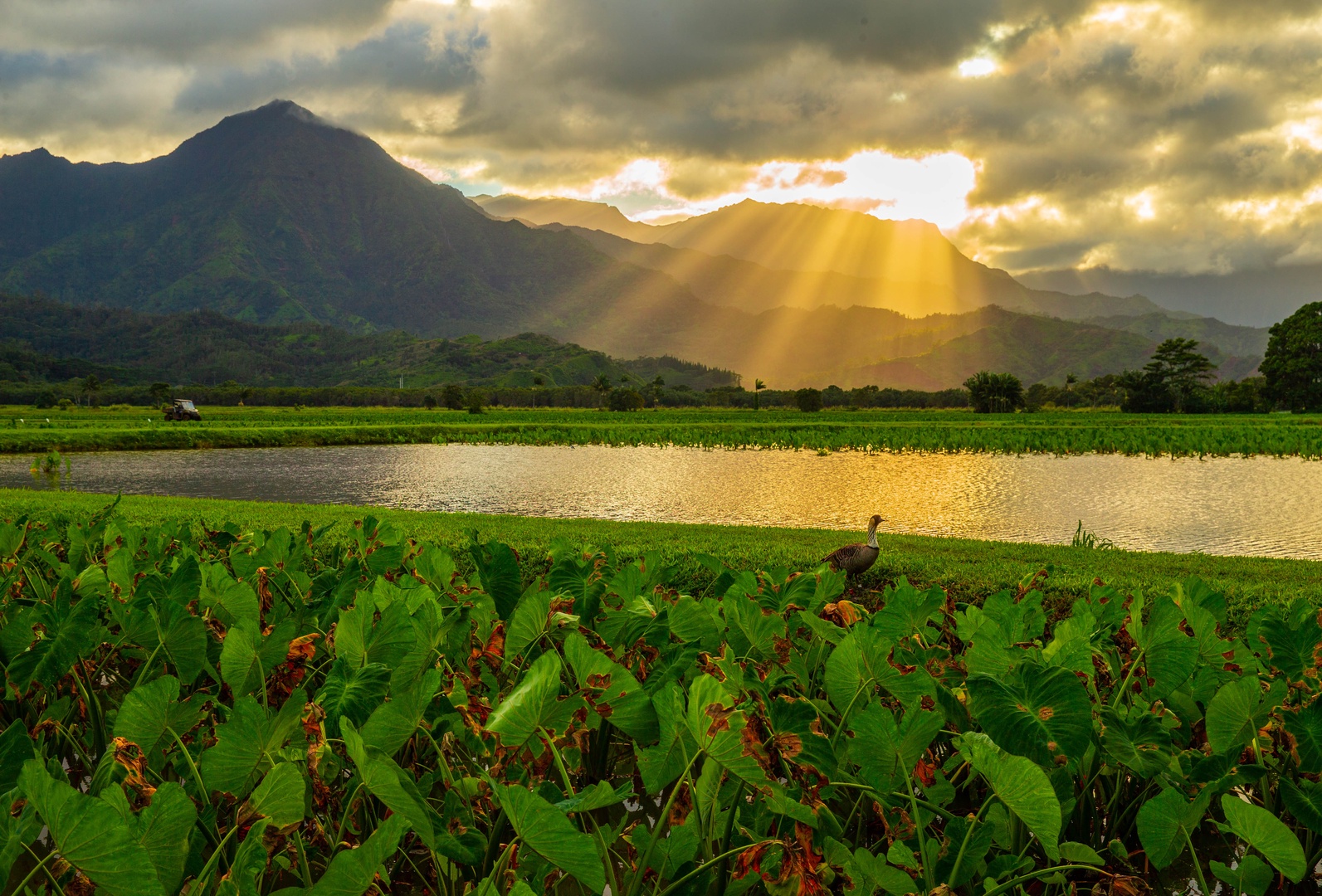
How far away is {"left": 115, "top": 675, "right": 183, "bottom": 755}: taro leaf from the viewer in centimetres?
179

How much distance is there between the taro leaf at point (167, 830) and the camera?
1.37 meters

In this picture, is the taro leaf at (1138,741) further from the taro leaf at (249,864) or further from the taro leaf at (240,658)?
the taro leaf at (240,658)

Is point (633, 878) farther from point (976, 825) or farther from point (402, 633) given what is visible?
point (402, 633)

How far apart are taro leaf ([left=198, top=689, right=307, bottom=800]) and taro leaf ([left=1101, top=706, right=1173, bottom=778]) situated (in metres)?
1.84

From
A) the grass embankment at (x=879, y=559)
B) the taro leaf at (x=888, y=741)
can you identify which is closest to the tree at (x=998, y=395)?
the grass embankment at (x=879, y=559)

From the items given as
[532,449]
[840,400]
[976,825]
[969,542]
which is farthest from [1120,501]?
[840,400]

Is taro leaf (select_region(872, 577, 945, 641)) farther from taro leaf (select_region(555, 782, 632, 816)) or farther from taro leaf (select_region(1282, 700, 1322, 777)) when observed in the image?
taro leaf (select_region(555, 782, 632, 816))

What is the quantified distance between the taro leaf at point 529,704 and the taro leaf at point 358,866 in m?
0.26

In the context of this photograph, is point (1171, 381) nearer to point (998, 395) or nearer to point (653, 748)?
point (998, 395)

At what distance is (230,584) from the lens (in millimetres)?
2811

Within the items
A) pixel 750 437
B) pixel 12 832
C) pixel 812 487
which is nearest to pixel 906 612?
pixel 12 832

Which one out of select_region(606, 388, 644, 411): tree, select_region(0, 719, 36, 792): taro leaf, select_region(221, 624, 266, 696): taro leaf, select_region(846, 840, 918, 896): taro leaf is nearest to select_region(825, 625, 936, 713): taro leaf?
select_region(846, 840, 918, 896): taro leaf

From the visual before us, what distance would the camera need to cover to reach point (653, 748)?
166 centimetres

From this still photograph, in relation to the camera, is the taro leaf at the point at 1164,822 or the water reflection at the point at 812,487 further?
the water reflection at the point at 812,487
